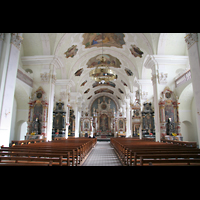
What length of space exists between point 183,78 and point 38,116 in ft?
32.1

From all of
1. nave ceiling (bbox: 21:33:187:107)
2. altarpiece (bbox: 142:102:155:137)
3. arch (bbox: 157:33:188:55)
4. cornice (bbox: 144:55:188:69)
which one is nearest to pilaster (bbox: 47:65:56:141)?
nave ceiling (bbox: 21:33:187:107)

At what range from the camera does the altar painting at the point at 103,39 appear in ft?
42.7

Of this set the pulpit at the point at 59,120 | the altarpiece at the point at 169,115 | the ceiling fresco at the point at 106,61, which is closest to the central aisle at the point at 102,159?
the altarpiece at the point at 169,115

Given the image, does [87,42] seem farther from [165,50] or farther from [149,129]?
[149,129]

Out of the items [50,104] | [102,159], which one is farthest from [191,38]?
[50,104]

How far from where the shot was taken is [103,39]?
45.5ft

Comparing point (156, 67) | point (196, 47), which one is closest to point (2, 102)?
point (196, 47)

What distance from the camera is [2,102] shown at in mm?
5500

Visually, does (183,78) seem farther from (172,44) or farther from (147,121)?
(147,121)

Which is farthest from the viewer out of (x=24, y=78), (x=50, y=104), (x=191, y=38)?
(x=50, y=104)

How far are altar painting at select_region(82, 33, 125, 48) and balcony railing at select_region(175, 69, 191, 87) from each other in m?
5.63

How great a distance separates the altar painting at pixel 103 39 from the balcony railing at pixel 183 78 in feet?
18.5
